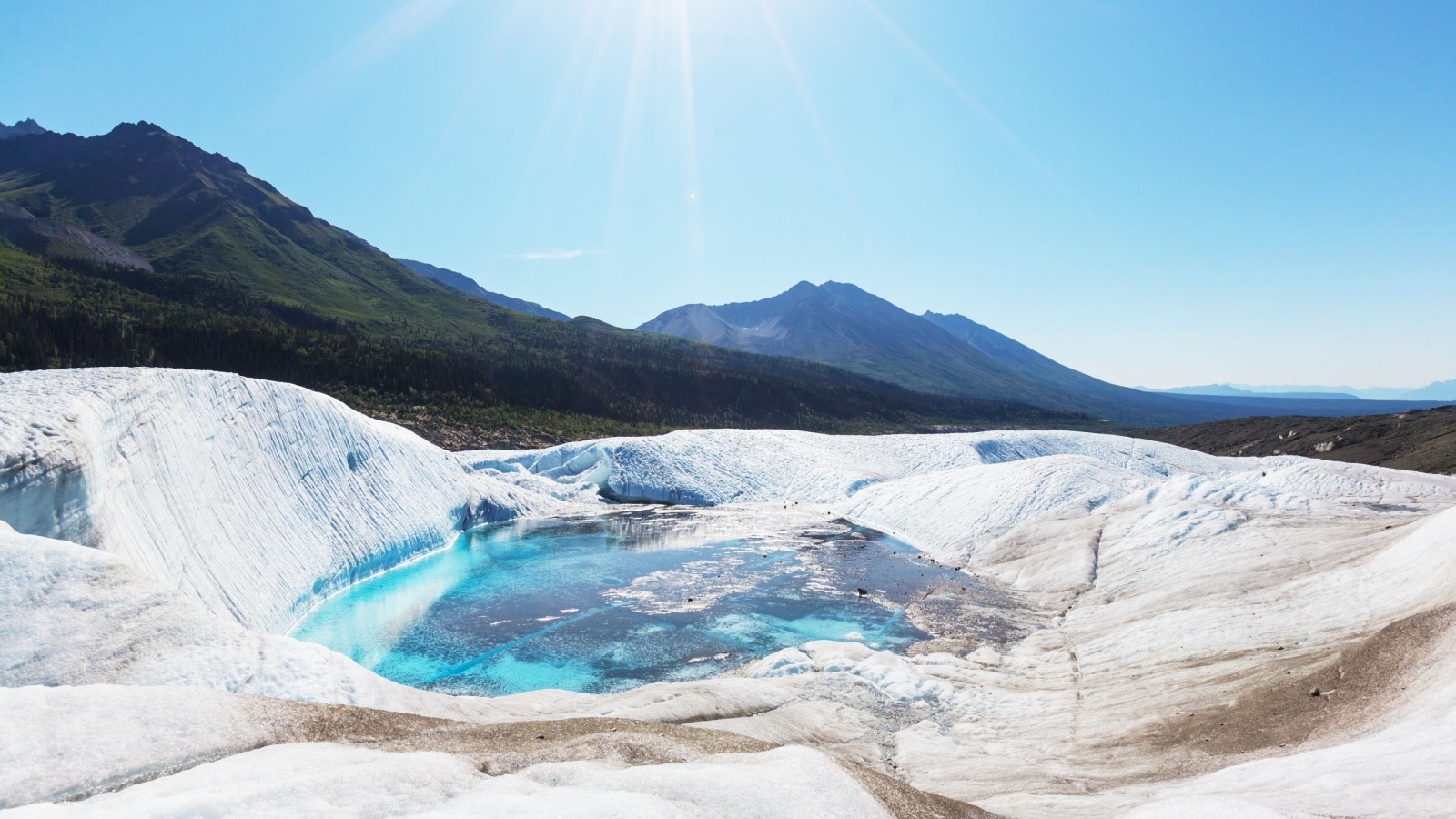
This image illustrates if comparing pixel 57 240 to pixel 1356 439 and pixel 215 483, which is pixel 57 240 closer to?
pixel 215 483

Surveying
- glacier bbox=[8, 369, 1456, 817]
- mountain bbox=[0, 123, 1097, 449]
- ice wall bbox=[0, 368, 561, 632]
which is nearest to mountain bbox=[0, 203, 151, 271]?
mountain bbox=[0, 123, 1097, 449]

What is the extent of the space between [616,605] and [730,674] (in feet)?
24.8

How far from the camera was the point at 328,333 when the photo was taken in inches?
3745

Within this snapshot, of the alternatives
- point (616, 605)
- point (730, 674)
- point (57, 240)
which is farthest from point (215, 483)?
point (57, 240)

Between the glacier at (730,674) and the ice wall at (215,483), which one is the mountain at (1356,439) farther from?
the ice wall at (215,483)

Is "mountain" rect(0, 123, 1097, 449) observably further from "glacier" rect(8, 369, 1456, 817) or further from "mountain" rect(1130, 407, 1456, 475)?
"mountain" rect(1130, 407, 1456, 475)

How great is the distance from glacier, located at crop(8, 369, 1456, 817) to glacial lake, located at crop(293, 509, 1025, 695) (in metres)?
1.92

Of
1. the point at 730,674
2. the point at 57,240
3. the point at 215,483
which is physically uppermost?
the point at 57,240

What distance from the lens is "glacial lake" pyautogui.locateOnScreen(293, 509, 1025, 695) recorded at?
1767 centimetres

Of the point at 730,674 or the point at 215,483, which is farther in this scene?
the point at 215,483

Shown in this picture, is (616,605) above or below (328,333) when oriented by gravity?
below

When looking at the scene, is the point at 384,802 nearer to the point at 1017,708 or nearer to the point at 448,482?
the point at 1017,708

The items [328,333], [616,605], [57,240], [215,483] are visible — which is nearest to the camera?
[215,483]

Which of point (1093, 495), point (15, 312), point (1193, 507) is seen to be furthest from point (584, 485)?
point (15, 312)
